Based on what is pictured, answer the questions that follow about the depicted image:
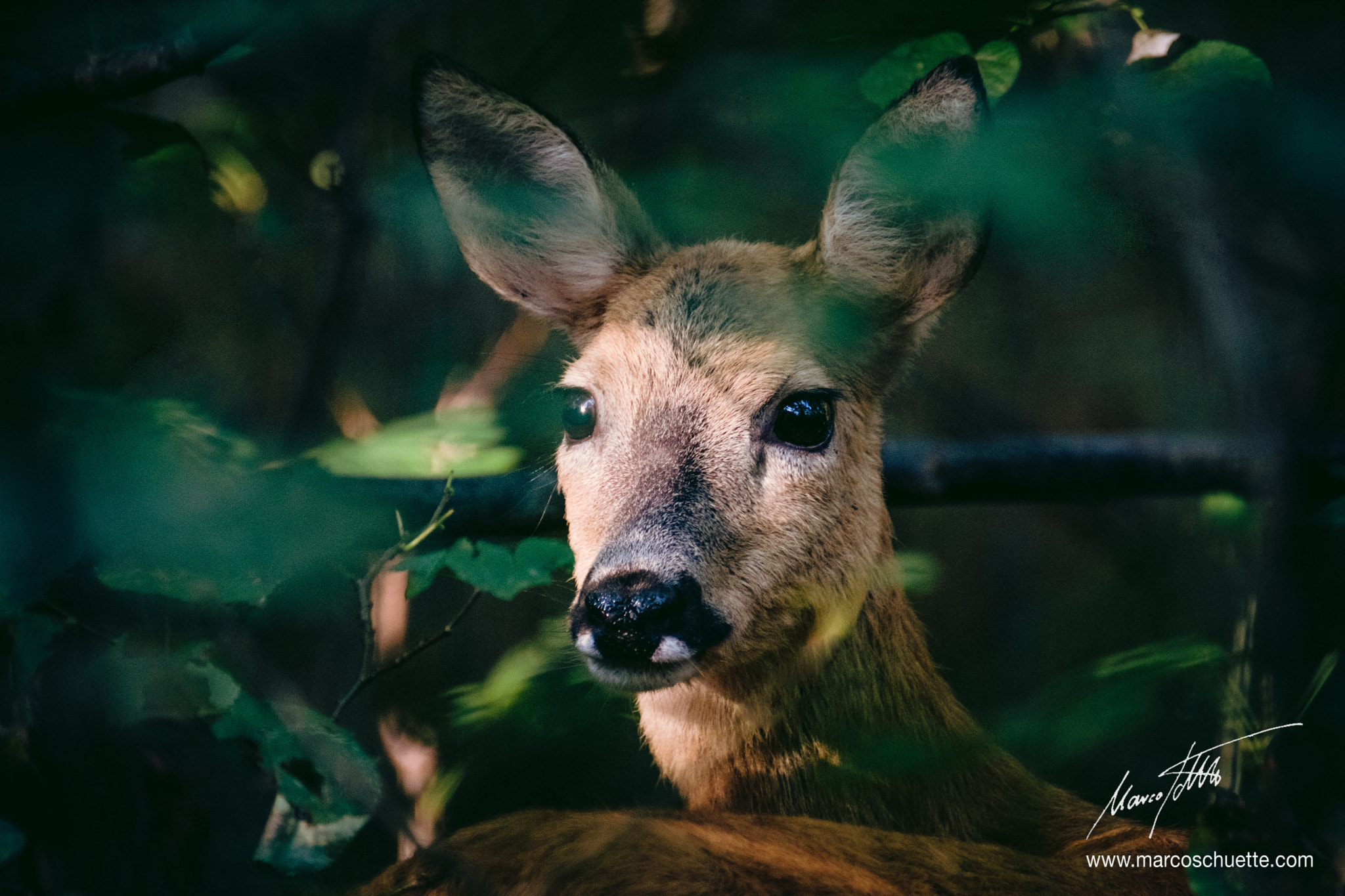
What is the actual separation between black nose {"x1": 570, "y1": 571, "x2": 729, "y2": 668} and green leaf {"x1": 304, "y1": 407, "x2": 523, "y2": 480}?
1.33 ft

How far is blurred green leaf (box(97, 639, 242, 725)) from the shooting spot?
38.5 inches

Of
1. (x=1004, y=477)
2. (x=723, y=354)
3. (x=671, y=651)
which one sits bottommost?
(x=1004, y=477)

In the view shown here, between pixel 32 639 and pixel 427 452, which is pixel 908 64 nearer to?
pixel 427 452

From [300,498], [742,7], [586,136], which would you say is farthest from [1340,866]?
[586,136]

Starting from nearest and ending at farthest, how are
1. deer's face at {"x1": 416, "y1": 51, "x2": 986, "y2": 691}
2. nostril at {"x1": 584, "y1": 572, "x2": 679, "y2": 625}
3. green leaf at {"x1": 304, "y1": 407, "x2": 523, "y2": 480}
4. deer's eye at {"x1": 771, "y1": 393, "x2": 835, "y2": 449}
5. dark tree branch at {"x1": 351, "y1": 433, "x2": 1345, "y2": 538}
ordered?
nostril at {"x1": 584, "y1": 572, "x2": 679, "y2": 625}, deer's face at {"x1": 416, "y1": 51, "x2": 986, "y2": 691}, deer's eye at {"x1": 771, "y1": 393, "x2": 835, "y2": 449}, green leaf at {"x1": 304, "y1": 407, "x2": 523, "y2": 480}, dark tree branch at {"x1": 351, "y1": 433, "x2": 1345, "y2": 538}

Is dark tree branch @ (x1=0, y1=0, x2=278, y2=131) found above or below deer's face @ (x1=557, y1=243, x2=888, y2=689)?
above

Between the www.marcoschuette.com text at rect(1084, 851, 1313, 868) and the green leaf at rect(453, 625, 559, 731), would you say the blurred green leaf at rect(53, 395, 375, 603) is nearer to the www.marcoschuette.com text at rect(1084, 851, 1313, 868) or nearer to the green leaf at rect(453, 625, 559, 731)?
the green leaf at rect(453, 625, 559, 731)

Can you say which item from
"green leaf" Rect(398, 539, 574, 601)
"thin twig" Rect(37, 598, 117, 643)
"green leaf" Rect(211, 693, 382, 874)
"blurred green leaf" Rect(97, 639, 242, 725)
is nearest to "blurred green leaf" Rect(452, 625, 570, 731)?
"green leaf" Rect(398, 539, 574, 601)

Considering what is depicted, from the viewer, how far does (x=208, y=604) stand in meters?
1.15

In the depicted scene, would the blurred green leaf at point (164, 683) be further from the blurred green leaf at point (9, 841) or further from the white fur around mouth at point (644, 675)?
the white fur around mouth at point (644, 675)

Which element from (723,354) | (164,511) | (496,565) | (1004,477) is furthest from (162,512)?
(1004,477)

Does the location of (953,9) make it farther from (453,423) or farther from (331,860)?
(331,860)

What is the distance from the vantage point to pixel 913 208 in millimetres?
1115

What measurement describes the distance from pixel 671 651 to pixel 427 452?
547 millimetres
